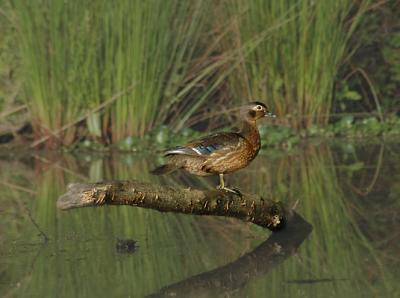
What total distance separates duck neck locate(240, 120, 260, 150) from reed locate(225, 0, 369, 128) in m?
4.57

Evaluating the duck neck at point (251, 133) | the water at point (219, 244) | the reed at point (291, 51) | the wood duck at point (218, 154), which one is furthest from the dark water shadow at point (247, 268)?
the reed at point (291, 51)

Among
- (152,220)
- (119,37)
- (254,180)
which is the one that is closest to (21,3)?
(119,37)

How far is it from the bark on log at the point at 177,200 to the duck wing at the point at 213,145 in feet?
0.86

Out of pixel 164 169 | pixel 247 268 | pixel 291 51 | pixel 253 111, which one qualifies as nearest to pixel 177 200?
pixel 164 169

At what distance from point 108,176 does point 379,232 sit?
3.70 metres

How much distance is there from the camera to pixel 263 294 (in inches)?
213

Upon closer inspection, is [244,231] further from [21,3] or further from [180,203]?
[21,3]

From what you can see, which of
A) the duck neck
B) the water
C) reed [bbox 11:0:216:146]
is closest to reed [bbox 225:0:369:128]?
reed [bbox 11:0:216:146]

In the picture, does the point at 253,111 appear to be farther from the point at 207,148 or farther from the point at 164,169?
the point at 164,169

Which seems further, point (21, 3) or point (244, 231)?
point (21, 3)

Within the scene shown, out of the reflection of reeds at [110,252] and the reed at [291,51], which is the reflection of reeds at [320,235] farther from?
the reed at [291,51]

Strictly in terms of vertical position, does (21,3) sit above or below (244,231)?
above

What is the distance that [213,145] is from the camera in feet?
21.4

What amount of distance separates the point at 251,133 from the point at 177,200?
84 centimetres
